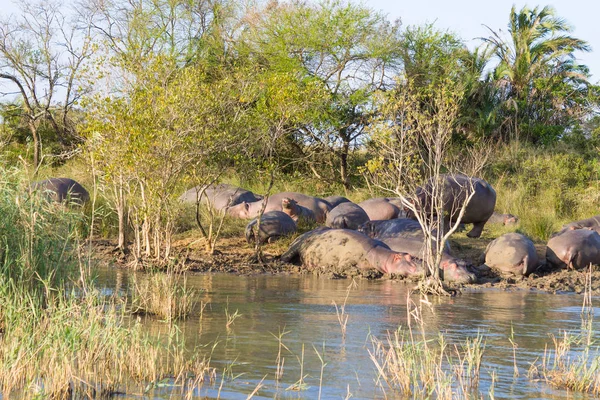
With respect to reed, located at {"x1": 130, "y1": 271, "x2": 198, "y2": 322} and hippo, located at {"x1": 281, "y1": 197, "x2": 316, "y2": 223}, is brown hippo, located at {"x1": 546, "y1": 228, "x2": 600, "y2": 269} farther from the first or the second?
reed, located at {"x1": 130, "y1": 271, "x2": 198, "y2": 322}

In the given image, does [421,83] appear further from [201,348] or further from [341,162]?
[201,348]

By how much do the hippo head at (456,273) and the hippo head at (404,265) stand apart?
1.22 feet

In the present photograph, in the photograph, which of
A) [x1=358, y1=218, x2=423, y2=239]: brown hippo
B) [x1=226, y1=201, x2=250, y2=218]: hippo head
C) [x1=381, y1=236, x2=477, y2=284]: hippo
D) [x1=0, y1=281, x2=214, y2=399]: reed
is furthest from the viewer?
[x1=226, y1=201, x2=250, y2=218]: hippo head

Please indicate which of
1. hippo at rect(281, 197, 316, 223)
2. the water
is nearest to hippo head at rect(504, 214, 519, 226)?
hippo at rect(281, 197, 316, 223)

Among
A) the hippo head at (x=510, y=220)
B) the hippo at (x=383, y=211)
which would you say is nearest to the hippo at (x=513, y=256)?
the hippo at (x=383, y=211)

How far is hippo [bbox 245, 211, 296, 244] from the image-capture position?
13953mm

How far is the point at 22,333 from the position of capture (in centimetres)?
553

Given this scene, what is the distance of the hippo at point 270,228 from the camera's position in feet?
45.8

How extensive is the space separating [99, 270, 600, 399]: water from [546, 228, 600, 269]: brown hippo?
198cm

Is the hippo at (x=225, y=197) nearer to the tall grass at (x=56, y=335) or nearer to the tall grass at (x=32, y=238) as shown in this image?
the tall grass at (x=32, y=238)

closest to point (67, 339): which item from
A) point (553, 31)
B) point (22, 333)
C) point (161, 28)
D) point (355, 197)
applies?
point (22, 333)

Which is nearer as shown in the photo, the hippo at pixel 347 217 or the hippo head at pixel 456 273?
the hippo head at pixel 456 273

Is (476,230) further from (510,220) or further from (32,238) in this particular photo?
(32,238)

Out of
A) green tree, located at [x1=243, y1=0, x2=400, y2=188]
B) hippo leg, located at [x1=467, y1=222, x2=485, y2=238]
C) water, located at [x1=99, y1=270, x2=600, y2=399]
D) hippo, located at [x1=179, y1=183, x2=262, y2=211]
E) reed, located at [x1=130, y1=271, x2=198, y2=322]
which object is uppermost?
green tree, located at [x1=243, y1=0, x2=400, y2=188]
